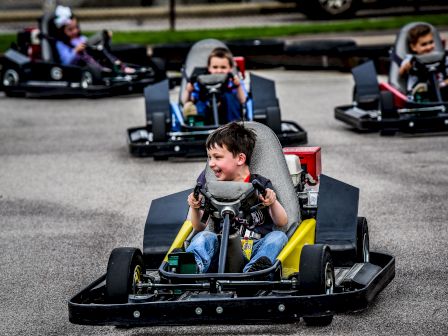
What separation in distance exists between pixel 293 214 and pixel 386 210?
240cm

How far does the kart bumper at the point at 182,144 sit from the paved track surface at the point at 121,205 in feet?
0.38

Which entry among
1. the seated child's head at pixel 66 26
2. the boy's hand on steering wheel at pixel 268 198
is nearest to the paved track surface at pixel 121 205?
the boy's hand on steering wheel at pixel 268 198

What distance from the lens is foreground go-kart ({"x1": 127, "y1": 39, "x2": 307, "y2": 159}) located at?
37.3 ft

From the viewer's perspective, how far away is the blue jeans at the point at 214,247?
6047 mm

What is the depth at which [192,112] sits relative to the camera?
471 inches

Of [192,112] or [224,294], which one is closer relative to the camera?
[224,294]

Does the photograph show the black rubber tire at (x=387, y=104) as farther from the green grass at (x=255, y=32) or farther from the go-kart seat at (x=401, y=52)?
the green grass at (x=255, y=32)

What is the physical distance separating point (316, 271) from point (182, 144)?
5660 millimetres

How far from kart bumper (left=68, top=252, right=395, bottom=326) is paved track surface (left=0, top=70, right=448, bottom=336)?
0.92 ft

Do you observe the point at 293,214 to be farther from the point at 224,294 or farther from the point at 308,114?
the point at 308,114

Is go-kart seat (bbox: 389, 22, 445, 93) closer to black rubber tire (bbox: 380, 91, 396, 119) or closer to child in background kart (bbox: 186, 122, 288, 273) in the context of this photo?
black rubber tire (bbox: 380, 91, 396, 119)

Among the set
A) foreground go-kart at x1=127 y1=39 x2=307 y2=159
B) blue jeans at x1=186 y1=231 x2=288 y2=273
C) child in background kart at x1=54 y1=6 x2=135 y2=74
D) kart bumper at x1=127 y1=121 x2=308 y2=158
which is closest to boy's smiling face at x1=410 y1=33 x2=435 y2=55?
foreground go-kart at x1=127 y1=39 x2=307 y2=159

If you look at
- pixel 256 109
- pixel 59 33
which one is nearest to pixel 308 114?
pixel 256 109

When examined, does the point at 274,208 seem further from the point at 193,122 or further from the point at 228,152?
the point at 193,122
